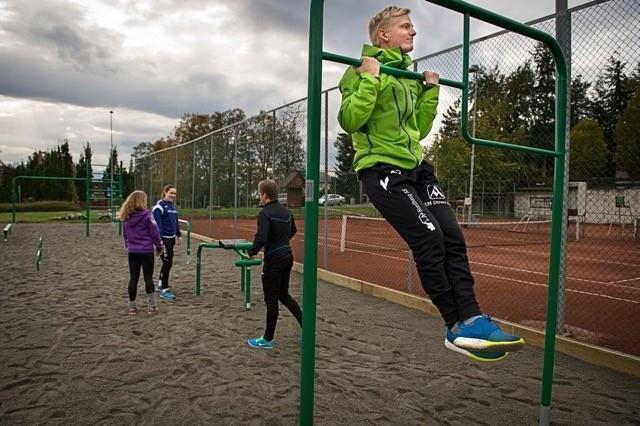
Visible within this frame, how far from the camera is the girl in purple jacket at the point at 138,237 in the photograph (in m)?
5.41

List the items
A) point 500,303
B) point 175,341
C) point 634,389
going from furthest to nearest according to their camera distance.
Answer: point 500,303 → point 175,341 → point 634,389

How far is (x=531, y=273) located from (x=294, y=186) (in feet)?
15.7

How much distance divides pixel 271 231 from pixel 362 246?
8.58 metres

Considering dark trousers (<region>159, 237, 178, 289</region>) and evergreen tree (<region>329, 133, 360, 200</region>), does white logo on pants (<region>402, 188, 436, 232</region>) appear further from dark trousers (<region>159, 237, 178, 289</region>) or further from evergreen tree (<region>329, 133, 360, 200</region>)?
evergreen tree (<region>329, 133, 360, 200</region>)

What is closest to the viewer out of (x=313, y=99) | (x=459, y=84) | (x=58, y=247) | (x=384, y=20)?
(x=313, y=99)

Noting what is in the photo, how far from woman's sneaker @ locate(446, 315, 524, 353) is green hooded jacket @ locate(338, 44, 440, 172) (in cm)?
70

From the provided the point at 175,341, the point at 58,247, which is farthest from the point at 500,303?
the point at 58,247

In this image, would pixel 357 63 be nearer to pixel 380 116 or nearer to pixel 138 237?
pixel 380 116

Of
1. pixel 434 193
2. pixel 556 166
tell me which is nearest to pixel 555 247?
pixel 556 166

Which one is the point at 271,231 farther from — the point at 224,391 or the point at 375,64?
the point at 375,64

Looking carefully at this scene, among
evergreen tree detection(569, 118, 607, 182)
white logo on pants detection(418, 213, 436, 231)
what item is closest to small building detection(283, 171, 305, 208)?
evergreen tree detection(569, 118, 607, 182)

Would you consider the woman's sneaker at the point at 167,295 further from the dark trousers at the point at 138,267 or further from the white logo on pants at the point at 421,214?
the white logo on pants at the point at 421,214

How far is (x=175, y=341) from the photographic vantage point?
4.47 m

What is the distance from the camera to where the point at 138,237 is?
17.8ft
